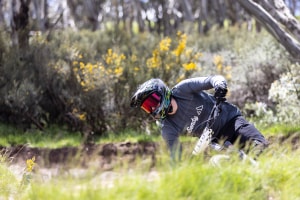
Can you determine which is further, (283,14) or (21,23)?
(21,23)

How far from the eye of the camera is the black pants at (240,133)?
16.7 feet

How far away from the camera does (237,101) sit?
37.3 feet

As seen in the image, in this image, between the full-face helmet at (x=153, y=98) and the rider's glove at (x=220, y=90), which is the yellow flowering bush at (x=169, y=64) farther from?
the rider's glove at (x=220, y=90)

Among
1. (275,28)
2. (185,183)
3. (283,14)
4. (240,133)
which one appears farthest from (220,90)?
(283,14)

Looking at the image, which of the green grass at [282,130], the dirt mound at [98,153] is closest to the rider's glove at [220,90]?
the green grass at [282,130]

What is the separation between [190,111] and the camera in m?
5.43

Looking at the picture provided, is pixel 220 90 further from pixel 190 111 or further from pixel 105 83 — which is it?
pixel 105 83

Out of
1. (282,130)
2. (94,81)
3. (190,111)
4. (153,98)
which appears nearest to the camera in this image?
(153,98)

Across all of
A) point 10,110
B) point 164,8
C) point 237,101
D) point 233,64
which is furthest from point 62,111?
point 164,8

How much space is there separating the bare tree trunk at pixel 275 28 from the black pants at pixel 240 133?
356 cm

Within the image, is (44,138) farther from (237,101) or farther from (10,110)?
(237,101)

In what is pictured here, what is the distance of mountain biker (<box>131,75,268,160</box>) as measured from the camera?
5066 millimetres

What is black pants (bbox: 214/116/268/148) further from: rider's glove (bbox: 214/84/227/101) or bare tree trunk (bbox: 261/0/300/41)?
bare tree trunk (bbox: 261/0/300/41)

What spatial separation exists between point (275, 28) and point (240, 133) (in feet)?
12.8
